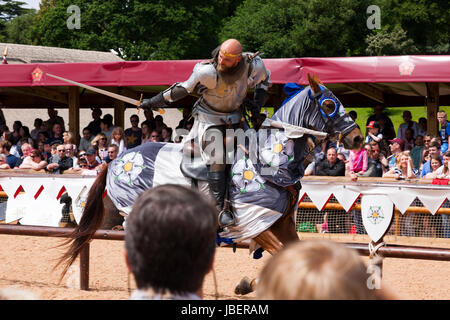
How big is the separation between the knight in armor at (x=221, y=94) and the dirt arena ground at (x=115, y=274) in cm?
127

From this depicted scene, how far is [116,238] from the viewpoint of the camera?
18.0 feet

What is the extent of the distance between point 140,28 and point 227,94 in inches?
1456

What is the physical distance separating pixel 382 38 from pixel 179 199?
3468 cm

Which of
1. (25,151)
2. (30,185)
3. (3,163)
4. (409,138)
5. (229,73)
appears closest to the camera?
(229,73)

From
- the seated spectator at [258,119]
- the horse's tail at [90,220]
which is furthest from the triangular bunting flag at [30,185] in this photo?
the seated spectator at [258,119]

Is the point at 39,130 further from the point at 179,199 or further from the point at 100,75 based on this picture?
the point at 179,199

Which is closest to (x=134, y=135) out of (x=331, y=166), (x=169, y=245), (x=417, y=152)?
(x=331, y=166)

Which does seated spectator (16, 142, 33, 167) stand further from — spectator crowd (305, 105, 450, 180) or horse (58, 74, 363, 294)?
horse (58, 74, 363, 294)

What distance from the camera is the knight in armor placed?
477 centimetres

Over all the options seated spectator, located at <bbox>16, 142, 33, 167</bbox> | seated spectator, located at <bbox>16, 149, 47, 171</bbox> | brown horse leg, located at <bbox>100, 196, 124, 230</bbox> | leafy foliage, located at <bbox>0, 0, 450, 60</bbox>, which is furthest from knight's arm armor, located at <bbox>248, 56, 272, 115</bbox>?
leafy foliage, located at <bbox>0, 0, 450, 60</bbox>

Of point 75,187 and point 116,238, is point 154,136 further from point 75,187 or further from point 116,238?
point 116,238

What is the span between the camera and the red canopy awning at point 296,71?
8.95 metres

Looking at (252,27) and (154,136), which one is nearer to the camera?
(154,136)

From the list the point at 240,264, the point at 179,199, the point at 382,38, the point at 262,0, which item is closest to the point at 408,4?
the point at 382,38
